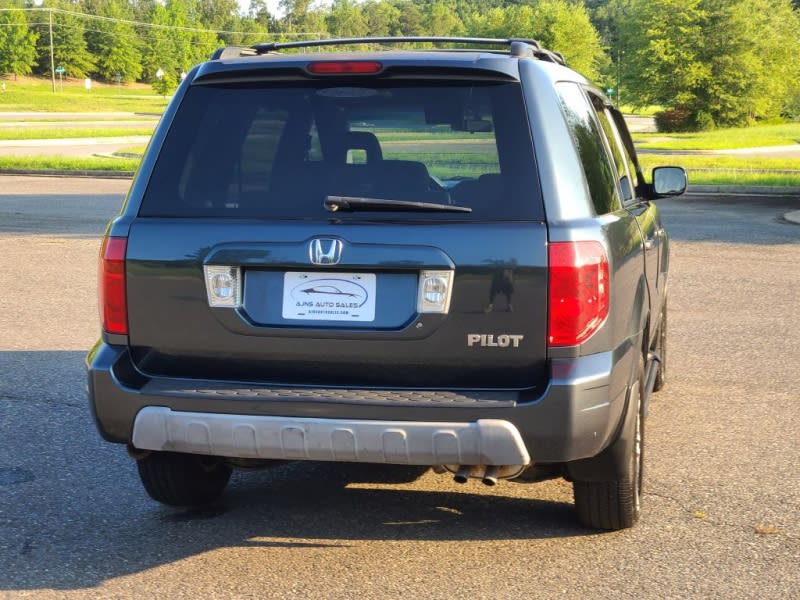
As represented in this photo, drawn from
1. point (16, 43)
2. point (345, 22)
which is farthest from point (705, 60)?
point (345, 22)

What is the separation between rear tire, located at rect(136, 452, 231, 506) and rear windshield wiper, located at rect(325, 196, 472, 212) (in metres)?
1.34

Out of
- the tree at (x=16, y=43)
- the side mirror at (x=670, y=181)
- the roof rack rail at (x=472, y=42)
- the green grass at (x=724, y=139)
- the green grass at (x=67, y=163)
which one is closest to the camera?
the roof rack rail at (x=472, y=42)

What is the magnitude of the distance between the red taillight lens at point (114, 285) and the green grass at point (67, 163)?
24.1 metres

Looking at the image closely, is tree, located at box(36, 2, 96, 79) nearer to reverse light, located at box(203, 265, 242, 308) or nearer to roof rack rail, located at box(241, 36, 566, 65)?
roof rack rail, located at box(241, 36, 566, 65)

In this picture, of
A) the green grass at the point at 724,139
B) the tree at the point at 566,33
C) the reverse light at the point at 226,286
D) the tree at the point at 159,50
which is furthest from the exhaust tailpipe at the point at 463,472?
the tree at the point at 159,50

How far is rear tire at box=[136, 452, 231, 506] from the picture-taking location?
15.7ft

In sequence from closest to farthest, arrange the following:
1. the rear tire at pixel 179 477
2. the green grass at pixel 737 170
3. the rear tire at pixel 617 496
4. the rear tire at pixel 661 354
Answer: the rear tire at pixel 617 496 → the rear tire at pixel 179 477 → the rear tire at pixel 661 354 → the green grass at pixel 737 170

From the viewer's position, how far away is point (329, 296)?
160 inches

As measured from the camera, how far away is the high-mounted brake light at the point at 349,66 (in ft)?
13.8

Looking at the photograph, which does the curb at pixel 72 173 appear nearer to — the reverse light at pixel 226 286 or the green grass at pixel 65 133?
the green grass at pixel 65 133

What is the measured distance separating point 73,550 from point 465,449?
5.41 feet

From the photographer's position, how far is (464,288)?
3971 mm

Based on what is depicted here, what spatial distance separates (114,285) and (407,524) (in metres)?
1.55

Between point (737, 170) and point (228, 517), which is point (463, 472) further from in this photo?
point (737, 170)
